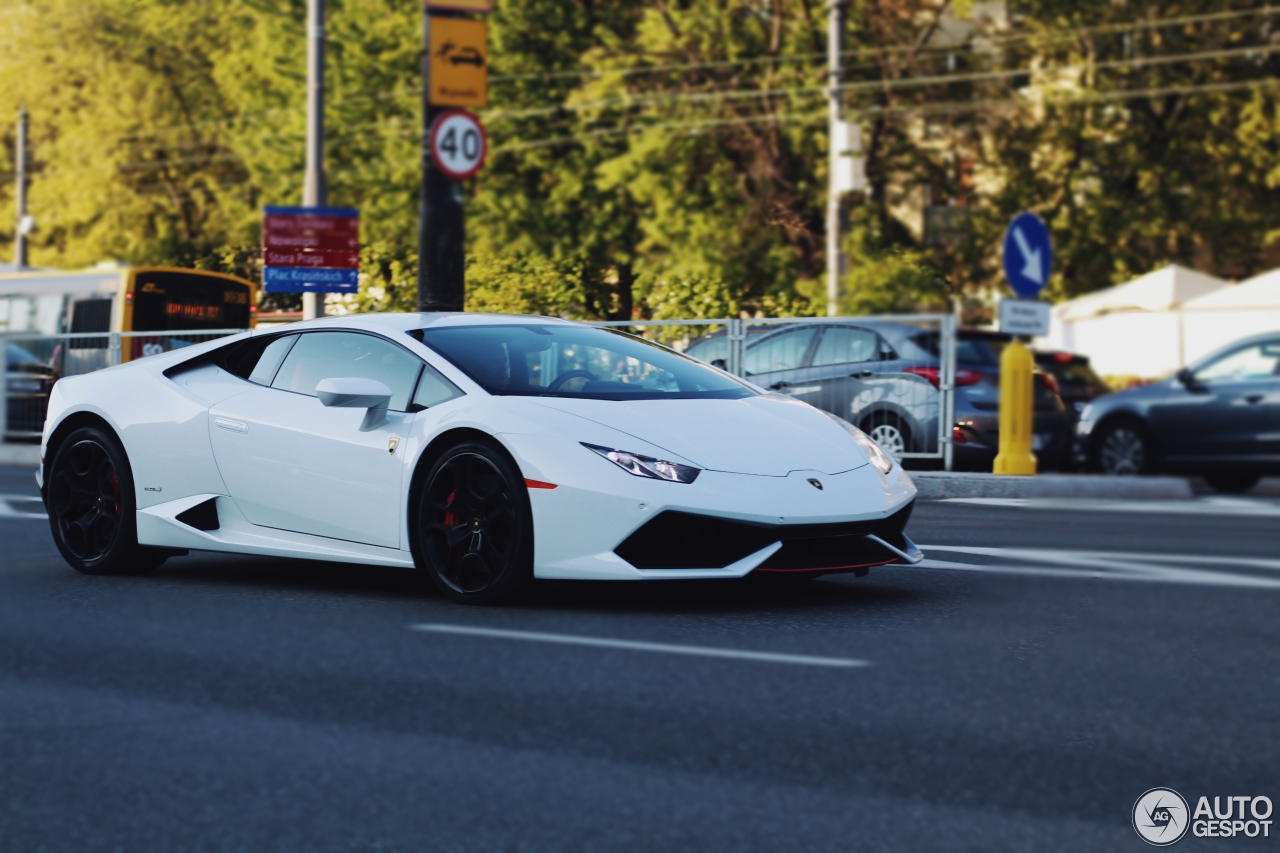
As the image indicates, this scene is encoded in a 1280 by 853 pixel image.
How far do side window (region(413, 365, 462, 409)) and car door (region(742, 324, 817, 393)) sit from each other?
7.31 metres

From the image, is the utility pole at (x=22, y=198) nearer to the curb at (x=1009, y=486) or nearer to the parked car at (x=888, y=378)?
the parked car at (x=888, y=378)

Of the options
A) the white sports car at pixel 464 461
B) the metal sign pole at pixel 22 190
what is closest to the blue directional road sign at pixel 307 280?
the white sports car at pixel 464 461

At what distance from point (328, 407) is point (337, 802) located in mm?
3704

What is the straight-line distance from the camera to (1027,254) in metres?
15.0

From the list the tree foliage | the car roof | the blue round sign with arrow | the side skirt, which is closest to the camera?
the side skirt

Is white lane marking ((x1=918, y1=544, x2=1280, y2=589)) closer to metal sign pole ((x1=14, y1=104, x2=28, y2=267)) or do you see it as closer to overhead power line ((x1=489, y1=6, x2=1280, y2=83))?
overhead power line ((x1=489, y1=6, x2=1280, y2=83))

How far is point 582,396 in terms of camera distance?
7277mm

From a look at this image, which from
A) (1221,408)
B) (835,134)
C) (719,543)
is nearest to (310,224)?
(1221,408)

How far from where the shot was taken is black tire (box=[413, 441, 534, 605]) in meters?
6.95

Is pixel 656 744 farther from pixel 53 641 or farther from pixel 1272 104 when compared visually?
pixel 1272 104

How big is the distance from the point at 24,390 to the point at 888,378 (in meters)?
10.3

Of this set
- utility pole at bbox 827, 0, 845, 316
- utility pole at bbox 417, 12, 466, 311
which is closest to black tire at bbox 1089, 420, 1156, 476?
utility pole at bbox 417, 12, 466, 311

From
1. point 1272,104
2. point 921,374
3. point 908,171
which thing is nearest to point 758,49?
point 908,171

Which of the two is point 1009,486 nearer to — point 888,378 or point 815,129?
point 888,378
